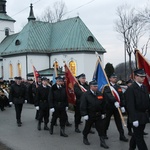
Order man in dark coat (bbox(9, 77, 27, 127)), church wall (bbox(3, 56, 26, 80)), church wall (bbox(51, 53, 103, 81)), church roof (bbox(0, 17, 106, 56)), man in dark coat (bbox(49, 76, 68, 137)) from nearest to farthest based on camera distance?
1. man in dark coat (bbox(49, 76, 68, 137))
2. man in dark coat (bbox(9, 77, 27, 127))
3. church wall (bbox(51, 53, 103, 81))
4. church roof (bbox(0, 17, 106, 56))
5. church wall (bbox(3, 56, 26, 80))

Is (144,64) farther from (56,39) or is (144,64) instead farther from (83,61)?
(56,39)

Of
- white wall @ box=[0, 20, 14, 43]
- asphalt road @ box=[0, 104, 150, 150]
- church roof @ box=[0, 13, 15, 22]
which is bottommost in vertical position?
asphalt road @ box=[0, 104, 150, 150]

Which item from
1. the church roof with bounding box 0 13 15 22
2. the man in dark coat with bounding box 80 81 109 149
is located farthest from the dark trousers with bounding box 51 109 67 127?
the church roof with bounding box 0 13 15 22

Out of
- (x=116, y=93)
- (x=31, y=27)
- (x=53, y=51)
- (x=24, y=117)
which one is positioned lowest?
(x=24, y=117)

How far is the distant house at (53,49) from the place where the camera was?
39.1m

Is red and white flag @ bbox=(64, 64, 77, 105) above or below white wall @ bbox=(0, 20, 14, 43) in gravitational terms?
below

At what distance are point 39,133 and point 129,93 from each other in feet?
15.2

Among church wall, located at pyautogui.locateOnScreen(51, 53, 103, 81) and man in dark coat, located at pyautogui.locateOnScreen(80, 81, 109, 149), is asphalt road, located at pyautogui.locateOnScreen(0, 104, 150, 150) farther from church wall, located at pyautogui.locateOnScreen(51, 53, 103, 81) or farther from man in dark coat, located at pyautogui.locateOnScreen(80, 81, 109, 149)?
church wall, located at pyautogui.locateOnScreen(51, 53, 103, 81)

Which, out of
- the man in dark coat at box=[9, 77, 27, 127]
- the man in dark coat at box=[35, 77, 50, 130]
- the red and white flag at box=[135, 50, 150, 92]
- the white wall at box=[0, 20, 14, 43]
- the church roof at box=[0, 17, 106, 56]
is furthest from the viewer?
the white wall at box=[0, 20, 14, 43]

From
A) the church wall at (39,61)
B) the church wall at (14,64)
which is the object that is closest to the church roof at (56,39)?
the church wall at (39,61)

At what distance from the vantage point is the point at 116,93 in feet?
27.8

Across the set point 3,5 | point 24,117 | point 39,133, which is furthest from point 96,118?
Answer: point 3,5

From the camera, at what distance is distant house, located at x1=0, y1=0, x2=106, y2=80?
3909 cm

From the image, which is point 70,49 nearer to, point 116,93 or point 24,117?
point 24,117
